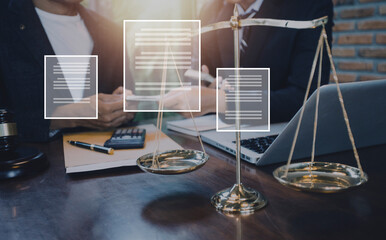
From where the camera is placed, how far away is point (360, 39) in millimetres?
2141

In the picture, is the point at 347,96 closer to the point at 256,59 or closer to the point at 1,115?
the point at 1,115

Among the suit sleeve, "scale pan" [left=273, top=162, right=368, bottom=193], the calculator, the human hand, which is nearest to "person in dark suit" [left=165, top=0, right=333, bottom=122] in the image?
the suit sleeve

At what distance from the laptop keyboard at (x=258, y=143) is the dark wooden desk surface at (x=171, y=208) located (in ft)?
0.21

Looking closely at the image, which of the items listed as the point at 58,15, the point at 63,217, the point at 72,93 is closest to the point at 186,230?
the point at 63,217

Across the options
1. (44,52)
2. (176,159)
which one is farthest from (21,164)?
(44,52)

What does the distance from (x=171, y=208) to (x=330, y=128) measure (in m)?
0.44

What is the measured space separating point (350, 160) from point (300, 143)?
0.53 ft

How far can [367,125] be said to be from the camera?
86 centimetres

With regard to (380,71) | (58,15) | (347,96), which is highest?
(58,15)

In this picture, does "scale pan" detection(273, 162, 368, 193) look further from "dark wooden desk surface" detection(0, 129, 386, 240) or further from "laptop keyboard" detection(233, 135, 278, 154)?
"laptop keyboard" detection(233, 135, 278, 154)

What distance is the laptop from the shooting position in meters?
0.68

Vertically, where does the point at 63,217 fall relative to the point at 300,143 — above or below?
below

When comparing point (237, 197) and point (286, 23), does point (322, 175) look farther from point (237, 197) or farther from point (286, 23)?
point (286, 23)

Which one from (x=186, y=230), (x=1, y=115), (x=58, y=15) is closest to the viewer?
(x=186, y=230)
